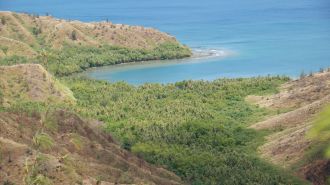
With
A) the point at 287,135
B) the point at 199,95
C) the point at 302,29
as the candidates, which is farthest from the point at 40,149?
the point at 302,29

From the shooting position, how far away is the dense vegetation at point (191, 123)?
5544 centimetres

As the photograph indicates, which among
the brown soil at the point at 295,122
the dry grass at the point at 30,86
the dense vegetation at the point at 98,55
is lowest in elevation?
the brown soil at the point at 295,122

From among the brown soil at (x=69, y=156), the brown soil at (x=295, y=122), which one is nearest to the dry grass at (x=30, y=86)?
the brown soil at (x=69, y=156)

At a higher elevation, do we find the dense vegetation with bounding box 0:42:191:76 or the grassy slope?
the dense vegetation with bounding box 0:42:191:76

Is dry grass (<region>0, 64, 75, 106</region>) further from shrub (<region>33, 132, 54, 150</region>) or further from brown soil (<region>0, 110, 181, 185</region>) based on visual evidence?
shrub (<region>33, 132, 54, 150</region>)

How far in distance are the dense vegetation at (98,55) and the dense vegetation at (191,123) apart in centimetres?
2771

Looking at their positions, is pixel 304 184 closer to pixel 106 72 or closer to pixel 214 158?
pixel 214 158

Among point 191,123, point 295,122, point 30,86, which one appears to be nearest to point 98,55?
point 30,86

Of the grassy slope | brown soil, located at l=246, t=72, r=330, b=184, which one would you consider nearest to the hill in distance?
brown soil, located at l=246, t=72, r=330, b=184

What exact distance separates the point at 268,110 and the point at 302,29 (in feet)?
382

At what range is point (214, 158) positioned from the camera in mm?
58344

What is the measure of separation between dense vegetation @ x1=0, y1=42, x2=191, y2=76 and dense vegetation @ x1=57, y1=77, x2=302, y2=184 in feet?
90.9

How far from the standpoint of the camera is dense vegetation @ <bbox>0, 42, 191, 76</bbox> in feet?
464

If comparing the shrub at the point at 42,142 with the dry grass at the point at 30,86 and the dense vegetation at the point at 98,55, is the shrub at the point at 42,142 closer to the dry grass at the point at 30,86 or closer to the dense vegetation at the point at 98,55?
the dry grass at the point at 30,86
